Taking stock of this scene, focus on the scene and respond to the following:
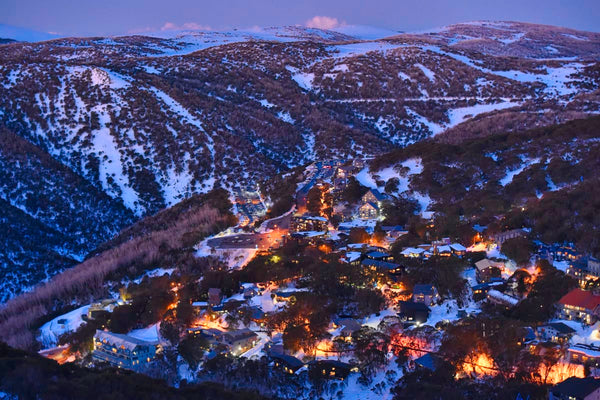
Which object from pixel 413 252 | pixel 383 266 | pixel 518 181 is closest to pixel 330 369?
pixel 383 266

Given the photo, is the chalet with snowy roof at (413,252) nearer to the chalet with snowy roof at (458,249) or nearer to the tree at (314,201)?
the chalet with snowy roof at (458,249)

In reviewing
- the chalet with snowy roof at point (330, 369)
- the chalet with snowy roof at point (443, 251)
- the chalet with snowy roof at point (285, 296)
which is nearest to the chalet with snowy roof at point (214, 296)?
the chalet with snowy roof at point (285, 296)

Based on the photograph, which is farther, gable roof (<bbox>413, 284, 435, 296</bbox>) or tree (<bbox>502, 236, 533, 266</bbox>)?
tree (<bbox>502, 236, 533, 266</bbox>)

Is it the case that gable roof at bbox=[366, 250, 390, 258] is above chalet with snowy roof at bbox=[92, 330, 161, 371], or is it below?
above

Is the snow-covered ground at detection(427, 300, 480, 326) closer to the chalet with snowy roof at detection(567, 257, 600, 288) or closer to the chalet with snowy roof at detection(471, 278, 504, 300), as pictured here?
the chalet with snowy roof at detection(471, 278, 504, 300)

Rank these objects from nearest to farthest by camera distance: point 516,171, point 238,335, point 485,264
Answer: point 238,335, point 485,264, point 516,171

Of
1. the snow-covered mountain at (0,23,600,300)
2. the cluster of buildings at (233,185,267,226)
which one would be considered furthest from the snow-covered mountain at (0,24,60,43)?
the cluster of buildings at (233,185,267,226)

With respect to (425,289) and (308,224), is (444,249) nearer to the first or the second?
(425,289)
